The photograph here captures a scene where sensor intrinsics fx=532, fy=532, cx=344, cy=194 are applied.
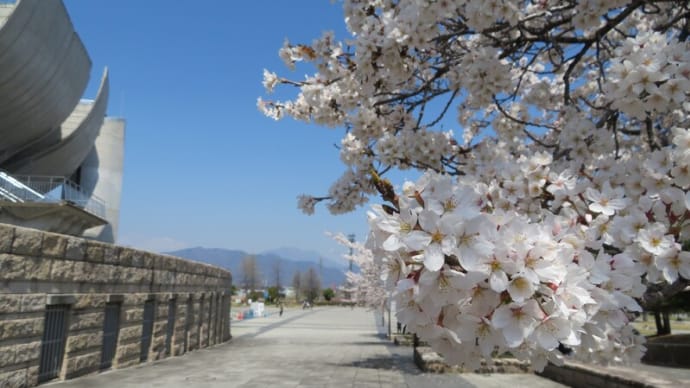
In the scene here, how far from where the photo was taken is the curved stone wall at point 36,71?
27672 millimetres

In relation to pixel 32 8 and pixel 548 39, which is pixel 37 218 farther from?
pixel 548 39

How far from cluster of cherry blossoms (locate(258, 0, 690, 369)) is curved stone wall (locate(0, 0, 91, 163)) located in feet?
90.1

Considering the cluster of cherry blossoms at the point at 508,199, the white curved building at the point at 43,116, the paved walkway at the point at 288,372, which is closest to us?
the cluster of cherry blossoms at the point at 508,199

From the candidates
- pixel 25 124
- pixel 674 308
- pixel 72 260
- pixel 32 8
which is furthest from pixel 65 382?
pixel 25 124

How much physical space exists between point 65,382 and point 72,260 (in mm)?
1838

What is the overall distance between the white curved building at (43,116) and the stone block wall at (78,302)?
18984 millimetres

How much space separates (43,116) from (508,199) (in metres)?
37.2

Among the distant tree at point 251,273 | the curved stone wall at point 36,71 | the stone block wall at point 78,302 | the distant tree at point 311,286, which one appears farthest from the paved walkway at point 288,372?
the distant tree at point 251,273

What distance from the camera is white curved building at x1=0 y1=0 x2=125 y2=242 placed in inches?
1086

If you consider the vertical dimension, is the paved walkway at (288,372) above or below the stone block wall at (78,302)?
below

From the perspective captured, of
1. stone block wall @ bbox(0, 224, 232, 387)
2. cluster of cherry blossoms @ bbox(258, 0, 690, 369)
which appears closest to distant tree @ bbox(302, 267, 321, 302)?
stone block wall @ bbox(0, 224, 232, 387)

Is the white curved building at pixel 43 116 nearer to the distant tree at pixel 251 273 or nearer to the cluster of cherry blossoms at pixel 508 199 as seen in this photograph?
the cluster of cherry blossoms at pixel 508 199

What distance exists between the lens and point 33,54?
29.4 meters

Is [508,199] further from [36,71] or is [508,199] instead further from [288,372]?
[36,71]
